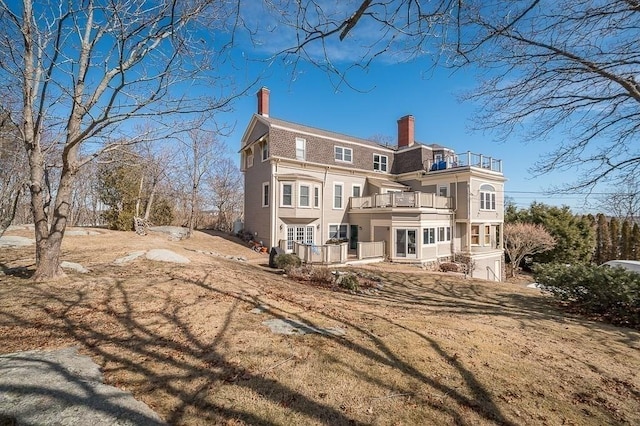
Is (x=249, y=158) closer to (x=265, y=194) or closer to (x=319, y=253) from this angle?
(x=265, y=194)

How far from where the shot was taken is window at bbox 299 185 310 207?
A: 1856 cm

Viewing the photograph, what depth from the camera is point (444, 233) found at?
768 inches

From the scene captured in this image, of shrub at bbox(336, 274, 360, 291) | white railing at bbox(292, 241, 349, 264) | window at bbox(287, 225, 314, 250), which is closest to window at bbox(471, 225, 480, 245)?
white railing at bbox(292, 241, 349, 264)

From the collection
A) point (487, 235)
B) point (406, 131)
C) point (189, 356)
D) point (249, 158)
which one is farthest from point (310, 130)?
point (189, 356)

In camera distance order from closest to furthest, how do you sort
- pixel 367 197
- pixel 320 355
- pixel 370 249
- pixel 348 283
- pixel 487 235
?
pixel 320 355 < pixel 348 283 < pixel 370 249 < pixel 367 197 < pixel 487 235

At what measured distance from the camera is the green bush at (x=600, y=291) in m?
7.31

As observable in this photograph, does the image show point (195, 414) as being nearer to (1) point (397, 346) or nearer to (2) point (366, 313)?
(1) point (397, 346)

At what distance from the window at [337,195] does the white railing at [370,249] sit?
166 inches

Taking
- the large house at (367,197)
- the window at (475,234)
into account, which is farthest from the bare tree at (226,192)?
the window at (475,234)

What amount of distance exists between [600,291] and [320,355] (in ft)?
28.6

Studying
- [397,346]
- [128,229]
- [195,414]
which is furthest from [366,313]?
[128,229]

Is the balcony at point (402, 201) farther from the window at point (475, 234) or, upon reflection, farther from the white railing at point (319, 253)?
the white railing at point (319, 253)

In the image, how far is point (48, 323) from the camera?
456 centimetres

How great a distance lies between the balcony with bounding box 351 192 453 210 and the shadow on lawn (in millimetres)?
12905
